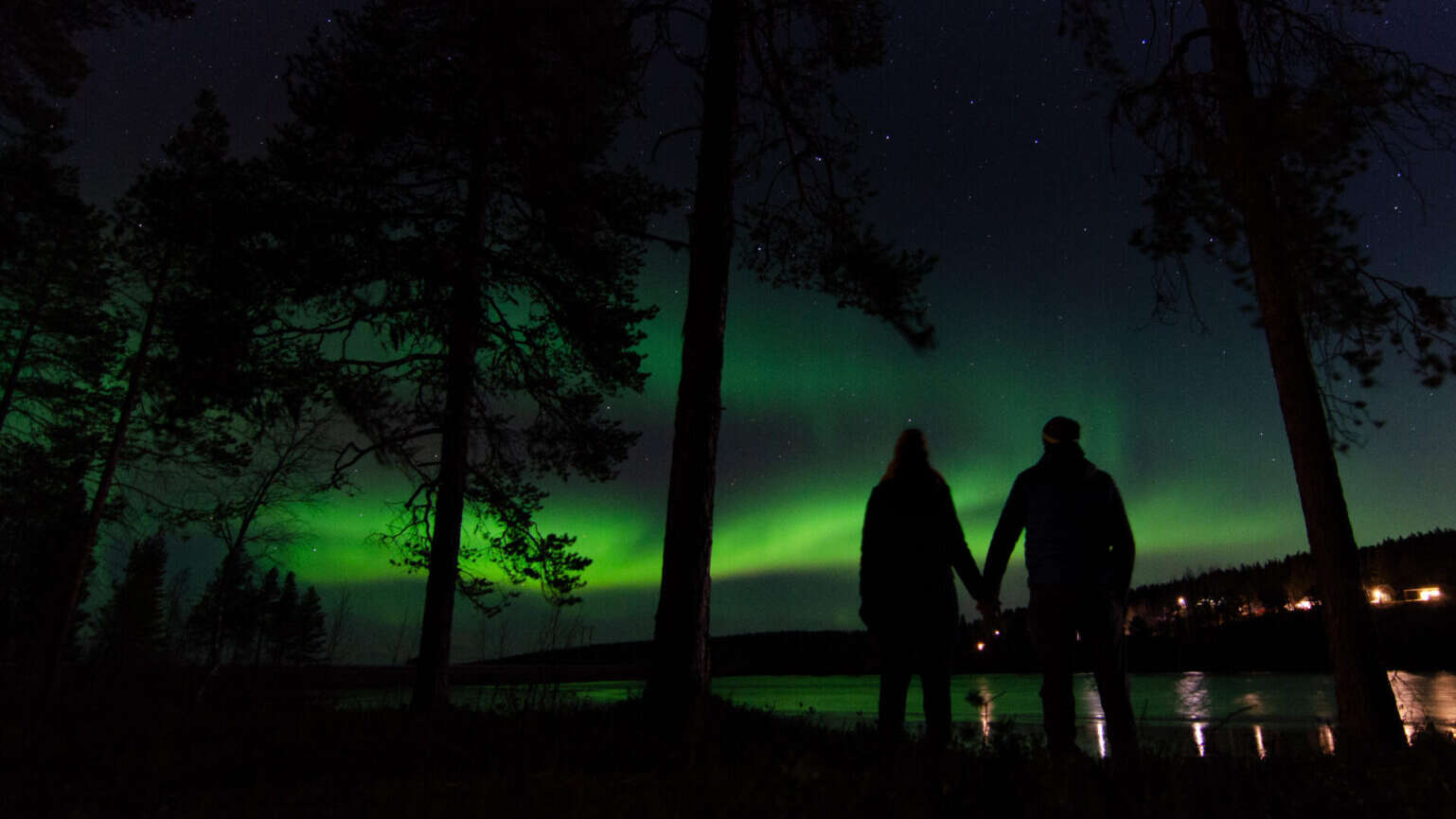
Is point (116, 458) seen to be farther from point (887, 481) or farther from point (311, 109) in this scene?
point (887, 481)

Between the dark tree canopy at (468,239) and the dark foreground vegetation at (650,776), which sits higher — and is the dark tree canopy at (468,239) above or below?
above

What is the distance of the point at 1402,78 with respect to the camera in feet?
23.1

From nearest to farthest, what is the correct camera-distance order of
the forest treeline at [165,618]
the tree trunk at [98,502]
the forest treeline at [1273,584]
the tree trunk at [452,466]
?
1. the tree trunk at [452,466]
2. the tree trunk at [98,502]
3. the forest treeline at [165,618]
4. the forest treeline at [1273,584]

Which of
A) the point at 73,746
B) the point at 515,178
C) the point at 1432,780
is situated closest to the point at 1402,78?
the point at 1432,780

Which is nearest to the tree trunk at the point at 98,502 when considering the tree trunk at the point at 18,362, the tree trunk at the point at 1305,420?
the tree trunk at the point at 18,362

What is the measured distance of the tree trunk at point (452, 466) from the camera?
9461 mm

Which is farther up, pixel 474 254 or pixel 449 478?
pixel 474 254

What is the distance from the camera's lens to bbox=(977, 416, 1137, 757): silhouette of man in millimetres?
4336

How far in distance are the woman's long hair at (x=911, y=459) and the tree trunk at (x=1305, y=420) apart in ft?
11.5

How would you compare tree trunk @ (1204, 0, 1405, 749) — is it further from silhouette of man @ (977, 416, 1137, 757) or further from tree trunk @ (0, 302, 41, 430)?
tree trunk @ (0, 302, 41, 430)

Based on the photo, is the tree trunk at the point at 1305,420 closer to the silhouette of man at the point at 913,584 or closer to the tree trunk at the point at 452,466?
the silhouette of man at the point at 913,584

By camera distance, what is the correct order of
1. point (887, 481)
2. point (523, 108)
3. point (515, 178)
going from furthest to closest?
point (515, 178)
point (523, 108)
point (887, 481)

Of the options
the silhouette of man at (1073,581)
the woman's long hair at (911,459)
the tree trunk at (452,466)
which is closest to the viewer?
the silhouette of man at (1073,581)

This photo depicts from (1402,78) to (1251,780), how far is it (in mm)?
7100
